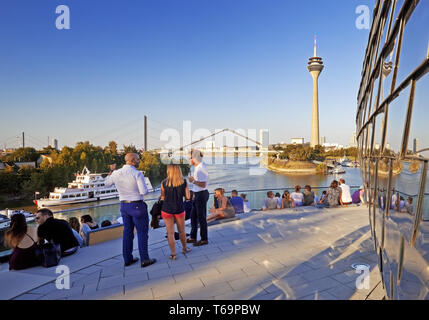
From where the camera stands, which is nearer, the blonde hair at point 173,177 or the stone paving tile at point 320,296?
the stone paving tile at point 320,296

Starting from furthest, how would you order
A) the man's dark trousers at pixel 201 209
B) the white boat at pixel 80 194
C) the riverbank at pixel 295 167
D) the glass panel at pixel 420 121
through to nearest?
the riverbank at pixel 295 167
the white boat at pixel 80 194
the man's dark trousers at pixel 201 209
the glass panel at pixel 420 121

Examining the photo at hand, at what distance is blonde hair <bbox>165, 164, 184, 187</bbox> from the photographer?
3369mm

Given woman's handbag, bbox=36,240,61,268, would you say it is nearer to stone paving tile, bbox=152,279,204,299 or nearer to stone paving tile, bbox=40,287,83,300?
stone paving tile, bbox=40,287,83,300

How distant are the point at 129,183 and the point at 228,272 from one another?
1.60 m

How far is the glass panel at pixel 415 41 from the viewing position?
112 cm

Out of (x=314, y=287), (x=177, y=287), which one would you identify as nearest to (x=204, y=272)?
(x=177, y=287)

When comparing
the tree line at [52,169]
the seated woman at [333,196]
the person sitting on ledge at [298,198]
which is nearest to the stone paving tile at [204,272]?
the person sitting on ledge at [298,198]

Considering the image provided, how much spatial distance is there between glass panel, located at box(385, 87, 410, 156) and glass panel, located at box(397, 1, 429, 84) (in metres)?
0.12

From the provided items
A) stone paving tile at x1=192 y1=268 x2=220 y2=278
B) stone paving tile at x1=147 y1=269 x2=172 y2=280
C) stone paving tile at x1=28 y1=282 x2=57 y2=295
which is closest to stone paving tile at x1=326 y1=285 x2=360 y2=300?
stone paving tile at x1=192 y1=268 x2=220 y2=278

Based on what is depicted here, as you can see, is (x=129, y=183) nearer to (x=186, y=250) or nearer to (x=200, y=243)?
(x=186, y=250)

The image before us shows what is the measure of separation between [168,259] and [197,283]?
823mm

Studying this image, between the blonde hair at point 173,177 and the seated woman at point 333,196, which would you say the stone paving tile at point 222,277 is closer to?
the blonde hair at point 173,177

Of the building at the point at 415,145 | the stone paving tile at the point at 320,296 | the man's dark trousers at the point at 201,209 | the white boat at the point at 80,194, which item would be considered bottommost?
the white boat at the point at 80,194
